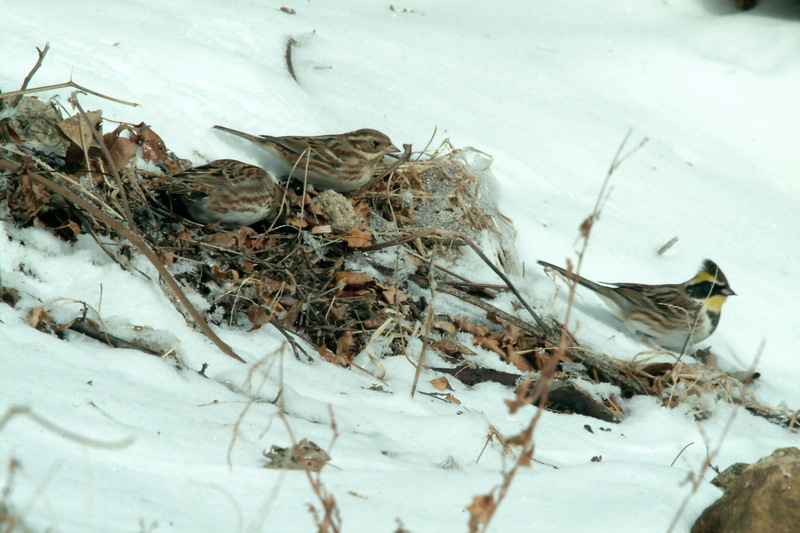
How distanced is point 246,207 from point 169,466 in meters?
2.30

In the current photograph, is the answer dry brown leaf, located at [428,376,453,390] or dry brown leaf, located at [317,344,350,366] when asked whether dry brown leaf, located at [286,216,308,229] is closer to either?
dry brown leaf, located at [317,344,350,366]

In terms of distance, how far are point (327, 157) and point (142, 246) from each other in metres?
1.79

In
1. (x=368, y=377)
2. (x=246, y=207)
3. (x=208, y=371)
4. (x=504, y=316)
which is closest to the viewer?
(x=208, y=371)

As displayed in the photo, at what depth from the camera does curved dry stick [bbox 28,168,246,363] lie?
11.0 feet

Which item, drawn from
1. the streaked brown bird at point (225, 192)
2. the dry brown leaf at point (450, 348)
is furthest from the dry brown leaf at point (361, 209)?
the dry brown leaf at point (450, 348)

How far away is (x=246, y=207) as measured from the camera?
4.32 meters

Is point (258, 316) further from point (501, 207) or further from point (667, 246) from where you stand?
point (667, 246)

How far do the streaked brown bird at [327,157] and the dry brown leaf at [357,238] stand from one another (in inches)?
17.5

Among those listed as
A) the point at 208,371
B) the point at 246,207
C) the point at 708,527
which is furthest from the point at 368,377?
the point at 708,527

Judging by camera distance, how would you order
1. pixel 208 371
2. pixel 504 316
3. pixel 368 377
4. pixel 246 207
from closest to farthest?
pixel 208 371 → pixel 368 377 → pixel 246 207 → pixel 504 316

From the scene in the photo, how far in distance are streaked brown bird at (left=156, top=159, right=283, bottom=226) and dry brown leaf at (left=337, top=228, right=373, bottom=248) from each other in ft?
1.52

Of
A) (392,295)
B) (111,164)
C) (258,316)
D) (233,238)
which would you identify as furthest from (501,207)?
(111,164)

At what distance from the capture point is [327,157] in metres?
4.89

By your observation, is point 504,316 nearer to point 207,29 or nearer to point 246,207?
point 246,207
